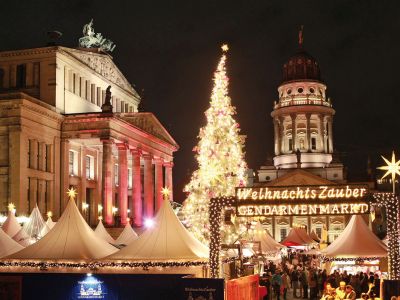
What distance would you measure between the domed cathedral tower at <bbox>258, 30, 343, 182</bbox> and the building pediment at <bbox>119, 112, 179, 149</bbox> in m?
27.4

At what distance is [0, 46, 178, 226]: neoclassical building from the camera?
51.7 metres

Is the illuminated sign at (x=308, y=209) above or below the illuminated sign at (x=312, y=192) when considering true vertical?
below

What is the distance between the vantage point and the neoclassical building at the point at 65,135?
5166 cm

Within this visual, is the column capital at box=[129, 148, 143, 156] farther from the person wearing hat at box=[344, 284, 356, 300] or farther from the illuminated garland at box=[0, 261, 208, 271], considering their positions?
the person wearing hat at box=[344, 284, 356, 300]

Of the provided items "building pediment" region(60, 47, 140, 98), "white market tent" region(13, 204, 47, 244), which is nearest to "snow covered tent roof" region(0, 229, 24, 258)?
"white market tent" region(13, 204, 47, 244)

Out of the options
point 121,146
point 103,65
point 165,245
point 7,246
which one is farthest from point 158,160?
point 165,245

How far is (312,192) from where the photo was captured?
22.9m

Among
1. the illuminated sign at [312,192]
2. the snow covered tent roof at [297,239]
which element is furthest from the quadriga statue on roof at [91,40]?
the illuminated sign at [312,192]

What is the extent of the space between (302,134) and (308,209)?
3042 inches


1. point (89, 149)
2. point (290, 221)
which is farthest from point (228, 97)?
point (290, 221)

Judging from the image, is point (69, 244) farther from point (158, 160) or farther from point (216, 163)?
point (158, 160)

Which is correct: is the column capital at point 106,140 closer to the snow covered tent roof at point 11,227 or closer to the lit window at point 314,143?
the snow covered tent roof at point 11,227

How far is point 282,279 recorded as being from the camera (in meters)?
34.3

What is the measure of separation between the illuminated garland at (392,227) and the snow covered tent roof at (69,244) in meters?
11.8
